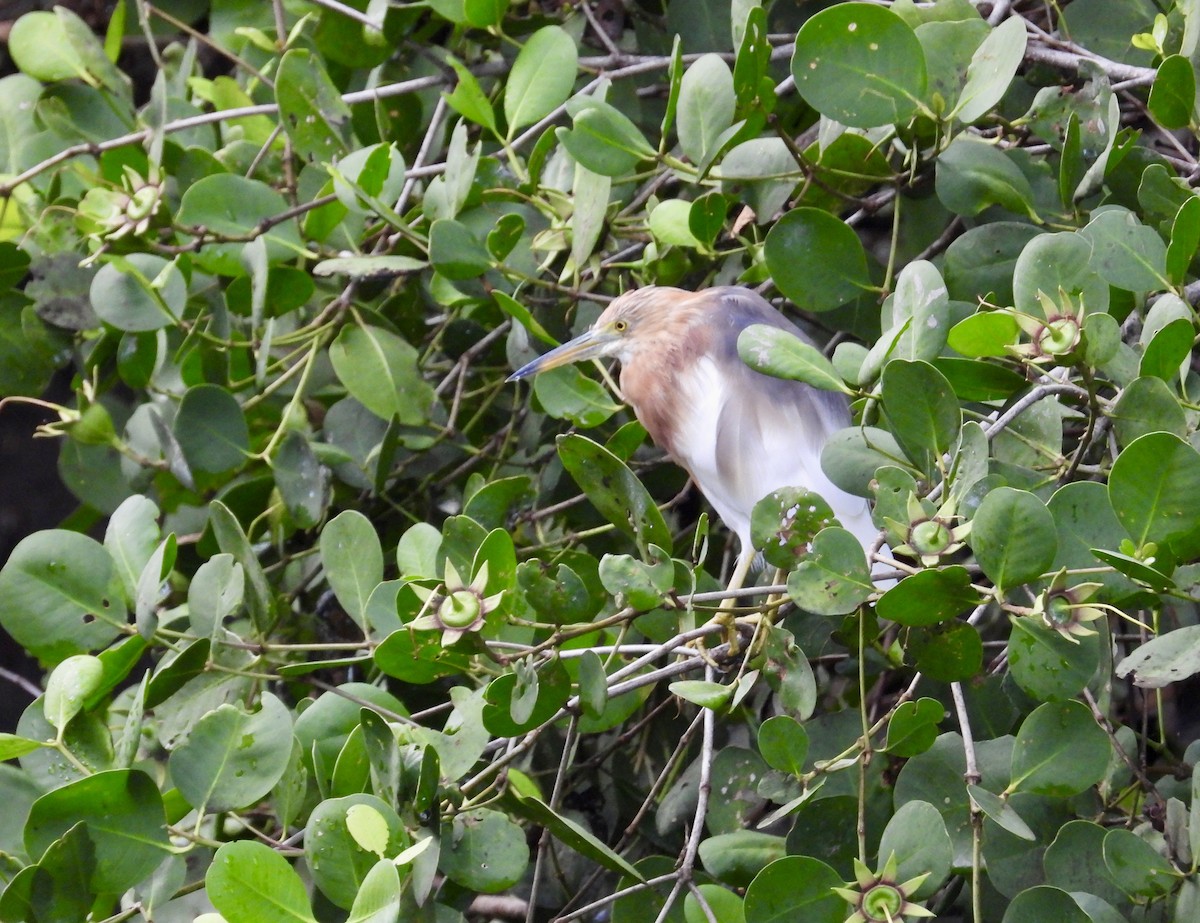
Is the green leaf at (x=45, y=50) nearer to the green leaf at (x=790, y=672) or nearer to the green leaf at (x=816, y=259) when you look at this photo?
the green leaf at (x=816, y=259)

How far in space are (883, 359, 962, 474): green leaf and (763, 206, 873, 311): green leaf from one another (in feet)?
1.24

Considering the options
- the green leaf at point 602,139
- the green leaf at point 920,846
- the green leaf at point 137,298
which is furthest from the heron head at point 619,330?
the green leaf at point 920,846

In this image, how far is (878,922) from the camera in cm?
84

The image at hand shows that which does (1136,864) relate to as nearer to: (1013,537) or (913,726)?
(913,726)

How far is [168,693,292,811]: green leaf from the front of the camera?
1.03 meters

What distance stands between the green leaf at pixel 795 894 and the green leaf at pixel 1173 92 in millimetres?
746

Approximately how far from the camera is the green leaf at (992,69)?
1098mm

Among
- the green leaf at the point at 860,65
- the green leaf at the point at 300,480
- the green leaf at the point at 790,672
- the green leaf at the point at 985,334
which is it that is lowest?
the green leaf at the point at 300,480

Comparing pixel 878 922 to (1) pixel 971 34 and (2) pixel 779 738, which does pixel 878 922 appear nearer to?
(2) pixel 779 738

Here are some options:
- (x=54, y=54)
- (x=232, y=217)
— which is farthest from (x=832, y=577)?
(x=54, y=54)

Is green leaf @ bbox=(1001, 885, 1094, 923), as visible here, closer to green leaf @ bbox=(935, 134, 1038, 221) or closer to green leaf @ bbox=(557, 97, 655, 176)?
green leaf @ bbox=(935, 134, 1038, 221)

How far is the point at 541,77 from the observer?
4.90ft

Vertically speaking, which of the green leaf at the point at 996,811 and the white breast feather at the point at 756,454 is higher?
the green leaf at the point at 996,811

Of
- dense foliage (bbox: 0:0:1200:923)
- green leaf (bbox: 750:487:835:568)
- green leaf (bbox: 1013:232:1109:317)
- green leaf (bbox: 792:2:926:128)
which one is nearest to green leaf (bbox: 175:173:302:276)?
dense foliage (bbox: 0:0:1200:923)
